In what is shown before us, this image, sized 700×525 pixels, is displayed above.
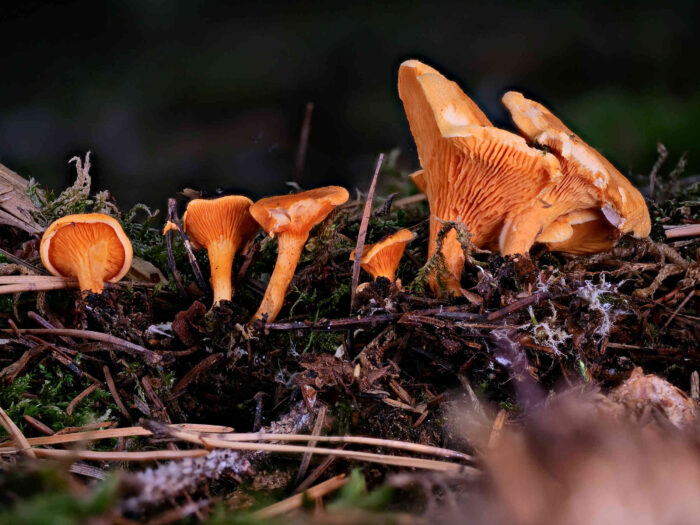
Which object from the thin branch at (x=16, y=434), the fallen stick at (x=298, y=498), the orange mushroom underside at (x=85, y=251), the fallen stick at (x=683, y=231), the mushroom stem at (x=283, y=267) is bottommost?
the fallen stick at (x=298, y=498)

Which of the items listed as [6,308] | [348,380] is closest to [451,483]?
[348,380]

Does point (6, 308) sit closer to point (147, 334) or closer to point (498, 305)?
point (147, 334)

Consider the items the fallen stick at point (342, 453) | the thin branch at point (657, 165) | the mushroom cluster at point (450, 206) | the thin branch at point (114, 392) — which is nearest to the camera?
the fallen stick at point (342, 453)

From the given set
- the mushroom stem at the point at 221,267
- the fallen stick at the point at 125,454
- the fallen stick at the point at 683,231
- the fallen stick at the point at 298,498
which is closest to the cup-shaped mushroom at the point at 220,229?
the mushroom stem at the point at 221,267

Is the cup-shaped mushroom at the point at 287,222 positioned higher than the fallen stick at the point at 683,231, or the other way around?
the cup-shaped mushroom at the point at 287,222

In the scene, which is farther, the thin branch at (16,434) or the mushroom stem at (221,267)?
the mushroom stem at (221,267)

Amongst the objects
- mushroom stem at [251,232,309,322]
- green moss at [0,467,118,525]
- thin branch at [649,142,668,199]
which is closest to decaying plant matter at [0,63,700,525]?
mushroom stem at [251,232,309,322]

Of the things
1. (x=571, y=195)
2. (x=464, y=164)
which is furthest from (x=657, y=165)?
(x=464, y=164)

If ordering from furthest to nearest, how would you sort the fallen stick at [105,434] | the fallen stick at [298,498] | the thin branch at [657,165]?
1. the thin branch at [657,165]
2. the fallen stick at [105,434]
3. the fallen stick at [298,498]

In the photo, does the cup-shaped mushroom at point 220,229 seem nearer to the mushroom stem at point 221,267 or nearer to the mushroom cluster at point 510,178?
the mushroom stem at point 221,267

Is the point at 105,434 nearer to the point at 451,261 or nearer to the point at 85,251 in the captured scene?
the point at 85,251
